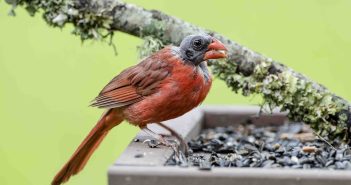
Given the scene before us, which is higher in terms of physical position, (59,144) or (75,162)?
(75,162)

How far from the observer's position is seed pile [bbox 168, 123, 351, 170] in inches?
177

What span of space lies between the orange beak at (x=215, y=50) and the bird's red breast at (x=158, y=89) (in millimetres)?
94

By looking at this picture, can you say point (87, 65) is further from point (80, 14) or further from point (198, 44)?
point (198, 44)

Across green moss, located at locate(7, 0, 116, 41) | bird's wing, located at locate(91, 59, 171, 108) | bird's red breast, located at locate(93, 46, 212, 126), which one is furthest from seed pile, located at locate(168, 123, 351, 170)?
green moss, located at locate(7, 0, 116, 41)

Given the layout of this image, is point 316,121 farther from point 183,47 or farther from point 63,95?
point 63,95

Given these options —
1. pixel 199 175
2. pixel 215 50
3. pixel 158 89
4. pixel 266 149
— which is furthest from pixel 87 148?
pixel 199 175

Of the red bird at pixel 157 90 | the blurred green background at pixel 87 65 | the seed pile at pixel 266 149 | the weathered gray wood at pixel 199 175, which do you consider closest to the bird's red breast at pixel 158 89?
the red bird at pixel 157 90

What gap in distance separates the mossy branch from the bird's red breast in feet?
0.75

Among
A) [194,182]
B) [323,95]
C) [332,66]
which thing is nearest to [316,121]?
[323,95]

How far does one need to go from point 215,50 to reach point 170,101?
315mm

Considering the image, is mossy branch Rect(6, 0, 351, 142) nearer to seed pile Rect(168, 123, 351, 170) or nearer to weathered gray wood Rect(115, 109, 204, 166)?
seed pile Rect(168, 123, 351, 170)

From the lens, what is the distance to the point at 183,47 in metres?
4.69

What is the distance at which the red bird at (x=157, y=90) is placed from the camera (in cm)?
462

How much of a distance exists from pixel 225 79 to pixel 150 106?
52cm
